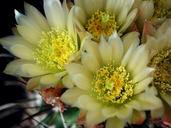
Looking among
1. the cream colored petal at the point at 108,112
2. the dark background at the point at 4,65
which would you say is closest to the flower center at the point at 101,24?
the cream colored petal at the point at 108,112

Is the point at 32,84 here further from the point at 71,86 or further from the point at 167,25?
the point at 167,25

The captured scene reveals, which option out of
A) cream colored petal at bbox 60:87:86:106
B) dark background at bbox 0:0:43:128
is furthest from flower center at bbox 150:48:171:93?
dark background at bbox 0:0:43:128

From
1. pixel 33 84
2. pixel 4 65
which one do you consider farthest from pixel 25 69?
pixel 4 65

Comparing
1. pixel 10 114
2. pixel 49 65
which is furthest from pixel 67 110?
pixel 10 114

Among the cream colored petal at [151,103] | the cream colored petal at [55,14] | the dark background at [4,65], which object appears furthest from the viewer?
the dark background at [4,65]

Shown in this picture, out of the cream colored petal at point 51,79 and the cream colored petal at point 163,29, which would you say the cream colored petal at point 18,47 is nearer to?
the cream colored petal at point 51,79

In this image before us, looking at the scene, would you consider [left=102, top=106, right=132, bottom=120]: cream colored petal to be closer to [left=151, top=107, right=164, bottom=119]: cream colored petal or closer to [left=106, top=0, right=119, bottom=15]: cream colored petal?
[left=151, top=107, right=164, bottom=119]: cream colored petal
